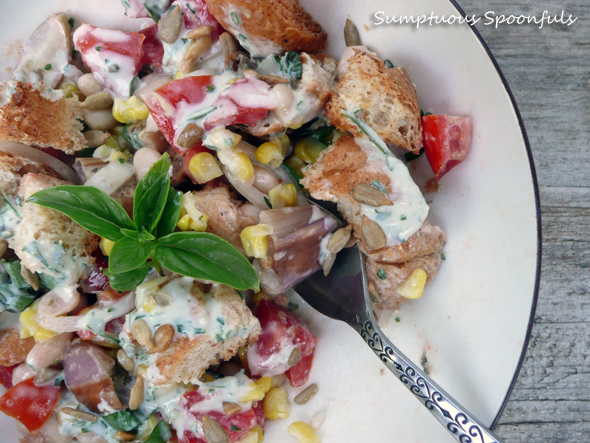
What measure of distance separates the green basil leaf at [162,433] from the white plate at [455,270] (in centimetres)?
52

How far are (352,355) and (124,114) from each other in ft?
5.46

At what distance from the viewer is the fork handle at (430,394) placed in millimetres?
1881

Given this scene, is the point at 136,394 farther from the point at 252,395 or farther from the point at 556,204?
the point at 556,204

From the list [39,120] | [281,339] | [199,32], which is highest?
[199,32]

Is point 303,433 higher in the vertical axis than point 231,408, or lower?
lower

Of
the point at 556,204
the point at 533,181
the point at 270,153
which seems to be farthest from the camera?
the point at 556,204

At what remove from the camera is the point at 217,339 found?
7.00 feet

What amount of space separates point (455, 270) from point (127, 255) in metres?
1.41

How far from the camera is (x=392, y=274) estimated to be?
2.18 metres

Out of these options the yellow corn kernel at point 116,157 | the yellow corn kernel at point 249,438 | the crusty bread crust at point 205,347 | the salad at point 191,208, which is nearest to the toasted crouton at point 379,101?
the salad at point 191,208

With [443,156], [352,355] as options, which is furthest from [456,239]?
[352,355]

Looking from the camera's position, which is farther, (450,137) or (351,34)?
(351,34)

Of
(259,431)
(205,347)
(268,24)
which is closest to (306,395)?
(259,431)

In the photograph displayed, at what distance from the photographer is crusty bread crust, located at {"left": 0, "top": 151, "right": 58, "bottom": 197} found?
88.5 inches
